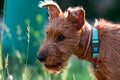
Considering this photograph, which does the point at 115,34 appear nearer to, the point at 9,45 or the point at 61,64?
the point at 61,64

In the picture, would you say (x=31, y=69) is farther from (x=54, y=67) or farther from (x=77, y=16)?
(x=77, y=16)

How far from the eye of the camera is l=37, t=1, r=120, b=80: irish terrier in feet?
30.9

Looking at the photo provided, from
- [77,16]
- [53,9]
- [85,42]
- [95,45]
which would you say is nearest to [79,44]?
[85,42]

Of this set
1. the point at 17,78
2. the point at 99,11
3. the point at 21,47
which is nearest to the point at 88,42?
the point at 17,78

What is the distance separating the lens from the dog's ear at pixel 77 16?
941 cm

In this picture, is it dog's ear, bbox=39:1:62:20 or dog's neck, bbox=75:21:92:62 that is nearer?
dog's neck, bbox=75:21:92:62

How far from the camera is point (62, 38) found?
944cm

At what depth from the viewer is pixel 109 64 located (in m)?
9.43

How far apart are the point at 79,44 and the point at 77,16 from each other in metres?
0.36

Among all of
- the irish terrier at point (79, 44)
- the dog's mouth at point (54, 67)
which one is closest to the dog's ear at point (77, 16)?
the irish terrier at point (79, 44)

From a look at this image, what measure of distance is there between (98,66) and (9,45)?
334 centimetres

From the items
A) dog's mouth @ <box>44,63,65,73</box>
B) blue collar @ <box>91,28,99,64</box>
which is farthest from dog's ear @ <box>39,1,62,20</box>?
dog's mouth @ <box>44,63,65,73</box>

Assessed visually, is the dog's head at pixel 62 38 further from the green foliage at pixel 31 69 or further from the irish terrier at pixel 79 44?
the green foliage at pixel 31 69

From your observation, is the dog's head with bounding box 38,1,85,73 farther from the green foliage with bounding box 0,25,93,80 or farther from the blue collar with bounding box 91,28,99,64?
the green foliage with bounding box 0,25,93,80
